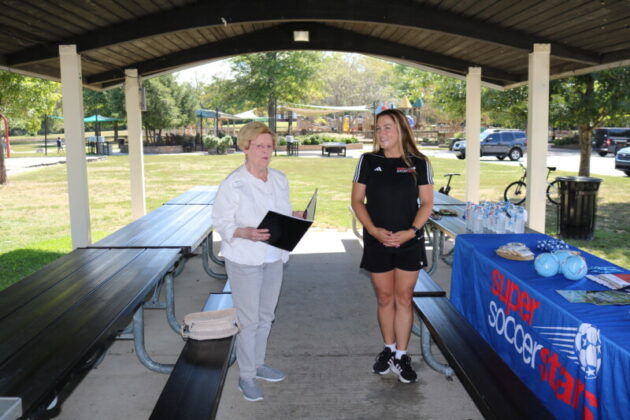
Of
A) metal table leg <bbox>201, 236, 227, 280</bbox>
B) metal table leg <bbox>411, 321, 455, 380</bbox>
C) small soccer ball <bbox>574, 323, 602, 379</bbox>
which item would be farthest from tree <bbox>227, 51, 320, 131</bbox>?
small soccer ball <bbox>574, 323, 602, 379</bbox>

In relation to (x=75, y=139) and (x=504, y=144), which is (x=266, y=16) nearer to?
(x=75, y=139)

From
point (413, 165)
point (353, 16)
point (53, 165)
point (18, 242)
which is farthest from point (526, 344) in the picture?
point (53, 165)

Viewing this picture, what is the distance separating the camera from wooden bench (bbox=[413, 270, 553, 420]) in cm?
251

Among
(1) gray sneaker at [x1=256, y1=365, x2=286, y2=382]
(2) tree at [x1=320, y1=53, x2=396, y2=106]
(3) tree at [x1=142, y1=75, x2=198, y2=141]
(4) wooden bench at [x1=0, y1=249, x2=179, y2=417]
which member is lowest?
(1) gray sneaker at [x1=256, y1=365, x2=286, y2=382]

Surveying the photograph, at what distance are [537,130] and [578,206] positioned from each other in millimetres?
2057

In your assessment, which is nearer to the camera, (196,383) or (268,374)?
(196,383)

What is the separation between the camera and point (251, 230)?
3.15m

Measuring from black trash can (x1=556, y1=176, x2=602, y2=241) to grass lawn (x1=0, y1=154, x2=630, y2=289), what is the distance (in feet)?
0.75

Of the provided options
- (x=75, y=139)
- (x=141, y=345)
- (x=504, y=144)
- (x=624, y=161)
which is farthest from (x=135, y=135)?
(x=504, y=144)

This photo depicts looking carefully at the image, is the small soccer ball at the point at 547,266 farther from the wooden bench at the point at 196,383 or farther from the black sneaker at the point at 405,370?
the wooden bench at the point at 196,383

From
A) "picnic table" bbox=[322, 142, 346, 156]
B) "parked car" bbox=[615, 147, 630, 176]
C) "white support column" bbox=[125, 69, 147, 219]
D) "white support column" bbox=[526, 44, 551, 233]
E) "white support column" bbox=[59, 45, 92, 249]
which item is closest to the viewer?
"white support column" bbox=[59, 45, 92, 249]

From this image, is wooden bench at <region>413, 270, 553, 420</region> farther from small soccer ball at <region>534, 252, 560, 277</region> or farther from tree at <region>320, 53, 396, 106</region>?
tree at <region>320, 53, 396, 106</region>

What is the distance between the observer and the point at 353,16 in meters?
6.27

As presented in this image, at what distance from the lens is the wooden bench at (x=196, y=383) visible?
2566 millimetres
